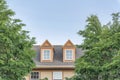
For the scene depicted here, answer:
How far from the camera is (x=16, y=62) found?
21672 millimetres

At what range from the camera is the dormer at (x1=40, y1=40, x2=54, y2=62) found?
119 ft

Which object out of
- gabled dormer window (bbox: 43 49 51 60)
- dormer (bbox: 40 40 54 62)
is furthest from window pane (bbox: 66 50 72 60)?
gabled dormer window (bbox: 43 49 51 60)

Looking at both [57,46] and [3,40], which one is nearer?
[3,40]

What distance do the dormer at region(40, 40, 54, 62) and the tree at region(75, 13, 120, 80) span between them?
11296mm

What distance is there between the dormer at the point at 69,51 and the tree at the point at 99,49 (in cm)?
1104

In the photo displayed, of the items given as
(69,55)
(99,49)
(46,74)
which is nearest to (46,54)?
(46,74)

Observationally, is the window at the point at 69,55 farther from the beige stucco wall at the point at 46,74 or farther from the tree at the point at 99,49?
the tree at the point at 99,49

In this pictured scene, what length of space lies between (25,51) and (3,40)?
180 centimetres

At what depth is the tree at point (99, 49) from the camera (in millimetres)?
22547

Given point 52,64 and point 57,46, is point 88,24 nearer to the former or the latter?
point 52,64

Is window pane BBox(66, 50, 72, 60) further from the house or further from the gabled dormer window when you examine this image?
the gabled dormer window

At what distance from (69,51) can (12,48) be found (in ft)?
48.3

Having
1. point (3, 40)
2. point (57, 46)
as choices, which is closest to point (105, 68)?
point (3, 40)

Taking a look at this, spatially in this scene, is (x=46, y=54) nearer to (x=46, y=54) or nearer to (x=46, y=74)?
(x=46, y=54)
